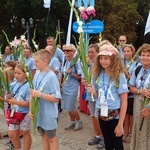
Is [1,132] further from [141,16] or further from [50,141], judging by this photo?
[141,16]

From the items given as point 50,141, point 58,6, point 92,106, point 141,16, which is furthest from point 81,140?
point 141,16

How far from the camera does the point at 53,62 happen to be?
5.30 meters

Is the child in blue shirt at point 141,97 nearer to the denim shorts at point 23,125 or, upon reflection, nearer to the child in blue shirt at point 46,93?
the child in blue shirt at point 46,93

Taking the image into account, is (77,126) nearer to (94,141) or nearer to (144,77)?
(94,141)

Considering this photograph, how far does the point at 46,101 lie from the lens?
3.14m

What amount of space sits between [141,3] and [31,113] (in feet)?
92.0

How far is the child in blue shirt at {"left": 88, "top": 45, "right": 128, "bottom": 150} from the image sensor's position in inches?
116

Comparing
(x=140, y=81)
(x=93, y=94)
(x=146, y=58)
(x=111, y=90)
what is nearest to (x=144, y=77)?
(x=140, y=81)

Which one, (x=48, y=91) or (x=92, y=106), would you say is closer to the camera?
(x=48, y=91)

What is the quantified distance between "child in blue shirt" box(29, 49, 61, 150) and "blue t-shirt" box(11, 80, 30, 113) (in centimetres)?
30

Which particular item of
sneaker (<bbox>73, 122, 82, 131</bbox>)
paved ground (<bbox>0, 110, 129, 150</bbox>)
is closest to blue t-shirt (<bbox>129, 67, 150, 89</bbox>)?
paved ground (<bbox>0, 110, 129, 150</bbox>)

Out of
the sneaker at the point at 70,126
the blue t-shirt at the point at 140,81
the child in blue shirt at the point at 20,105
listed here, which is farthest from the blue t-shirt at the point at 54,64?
the blue t-shirt at the point at 140,81

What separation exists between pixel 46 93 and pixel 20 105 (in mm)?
496

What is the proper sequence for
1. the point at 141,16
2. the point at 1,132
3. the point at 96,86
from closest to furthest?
the point at 96,86 → the point at 1,132 → the point at 141,16
